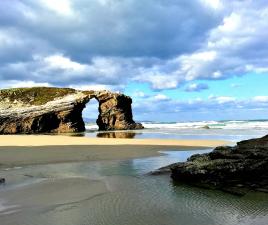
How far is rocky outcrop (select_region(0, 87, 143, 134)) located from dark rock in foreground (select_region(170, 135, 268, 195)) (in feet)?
149

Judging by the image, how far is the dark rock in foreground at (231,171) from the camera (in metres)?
10.1

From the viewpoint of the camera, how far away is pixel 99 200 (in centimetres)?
896

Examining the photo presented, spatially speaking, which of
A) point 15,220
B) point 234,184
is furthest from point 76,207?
point 234,184

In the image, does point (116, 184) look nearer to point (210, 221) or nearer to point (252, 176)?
point (252, 176)

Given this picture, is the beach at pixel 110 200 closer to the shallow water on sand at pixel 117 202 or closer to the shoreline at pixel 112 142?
the shallow water on sand at pixel 117 202

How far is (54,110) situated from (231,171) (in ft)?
159

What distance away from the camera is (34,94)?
60812 mm

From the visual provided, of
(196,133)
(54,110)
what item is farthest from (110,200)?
(54,110)

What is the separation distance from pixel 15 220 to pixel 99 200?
7.18 feet

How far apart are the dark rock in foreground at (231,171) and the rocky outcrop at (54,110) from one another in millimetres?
45432

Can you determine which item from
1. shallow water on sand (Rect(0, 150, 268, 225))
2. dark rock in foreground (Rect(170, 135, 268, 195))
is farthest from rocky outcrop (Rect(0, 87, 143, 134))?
dark rock in foreground (Rect(170, 135, 268, 195))

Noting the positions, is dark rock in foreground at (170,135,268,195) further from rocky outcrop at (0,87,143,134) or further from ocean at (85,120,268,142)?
rocky outcrop at (0,87,143,134)

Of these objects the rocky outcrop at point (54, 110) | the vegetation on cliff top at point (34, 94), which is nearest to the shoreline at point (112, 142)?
the rocky outcrop at point (54, 110)

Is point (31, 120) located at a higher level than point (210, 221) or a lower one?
higher
